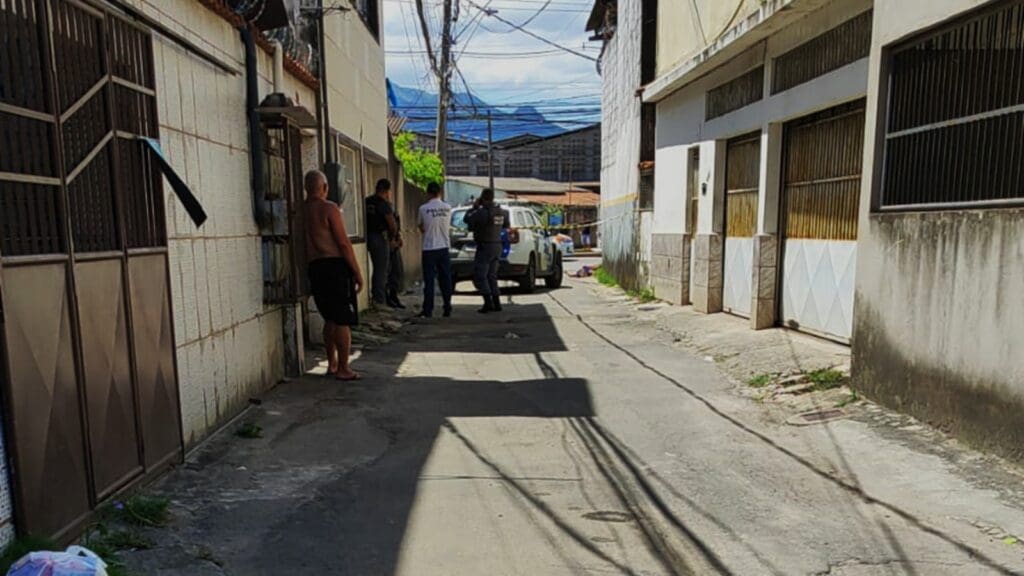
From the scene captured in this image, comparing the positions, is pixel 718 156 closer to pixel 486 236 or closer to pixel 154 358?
pixel 486 236

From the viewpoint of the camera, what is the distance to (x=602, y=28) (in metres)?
18.7

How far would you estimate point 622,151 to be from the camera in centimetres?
1511

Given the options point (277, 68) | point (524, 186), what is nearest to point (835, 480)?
point (277, 68)

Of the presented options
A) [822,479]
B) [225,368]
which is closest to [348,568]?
[225,368]

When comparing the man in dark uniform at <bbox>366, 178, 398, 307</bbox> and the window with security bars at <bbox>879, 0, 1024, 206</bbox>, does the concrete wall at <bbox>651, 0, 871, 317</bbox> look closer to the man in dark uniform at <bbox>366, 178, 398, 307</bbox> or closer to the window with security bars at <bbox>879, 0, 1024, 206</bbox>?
the window with security bars at <bbox>879, 0, 1024, 206</bbox>

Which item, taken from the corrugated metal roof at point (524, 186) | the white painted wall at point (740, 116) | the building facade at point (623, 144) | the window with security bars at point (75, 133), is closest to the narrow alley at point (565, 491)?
the window with security bars at point (75, 133)

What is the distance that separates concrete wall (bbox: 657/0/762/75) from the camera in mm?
8320

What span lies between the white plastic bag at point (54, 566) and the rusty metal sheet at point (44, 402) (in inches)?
14.7

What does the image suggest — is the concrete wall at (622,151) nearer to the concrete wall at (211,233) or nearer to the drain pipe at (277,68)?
the drain pipe at (277,68)

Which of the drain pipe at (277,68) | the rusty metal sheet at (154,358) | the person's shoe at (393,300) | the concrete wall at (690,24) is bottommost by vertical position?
the person's shoe at (393,300)

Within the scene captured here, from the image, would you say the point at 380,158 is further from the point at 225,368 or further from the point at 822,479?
the point at 822,479

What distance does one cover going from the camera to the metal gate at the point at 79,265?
2584mm

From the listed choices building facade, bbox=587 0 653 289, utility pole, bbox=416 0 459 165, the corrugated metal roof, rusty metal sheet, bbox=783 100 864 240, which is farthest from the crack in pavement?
the corrugated metal roof

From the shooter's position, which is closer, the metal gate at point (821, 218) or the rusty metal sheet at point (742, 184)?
the metal gate at point (821, 218)
